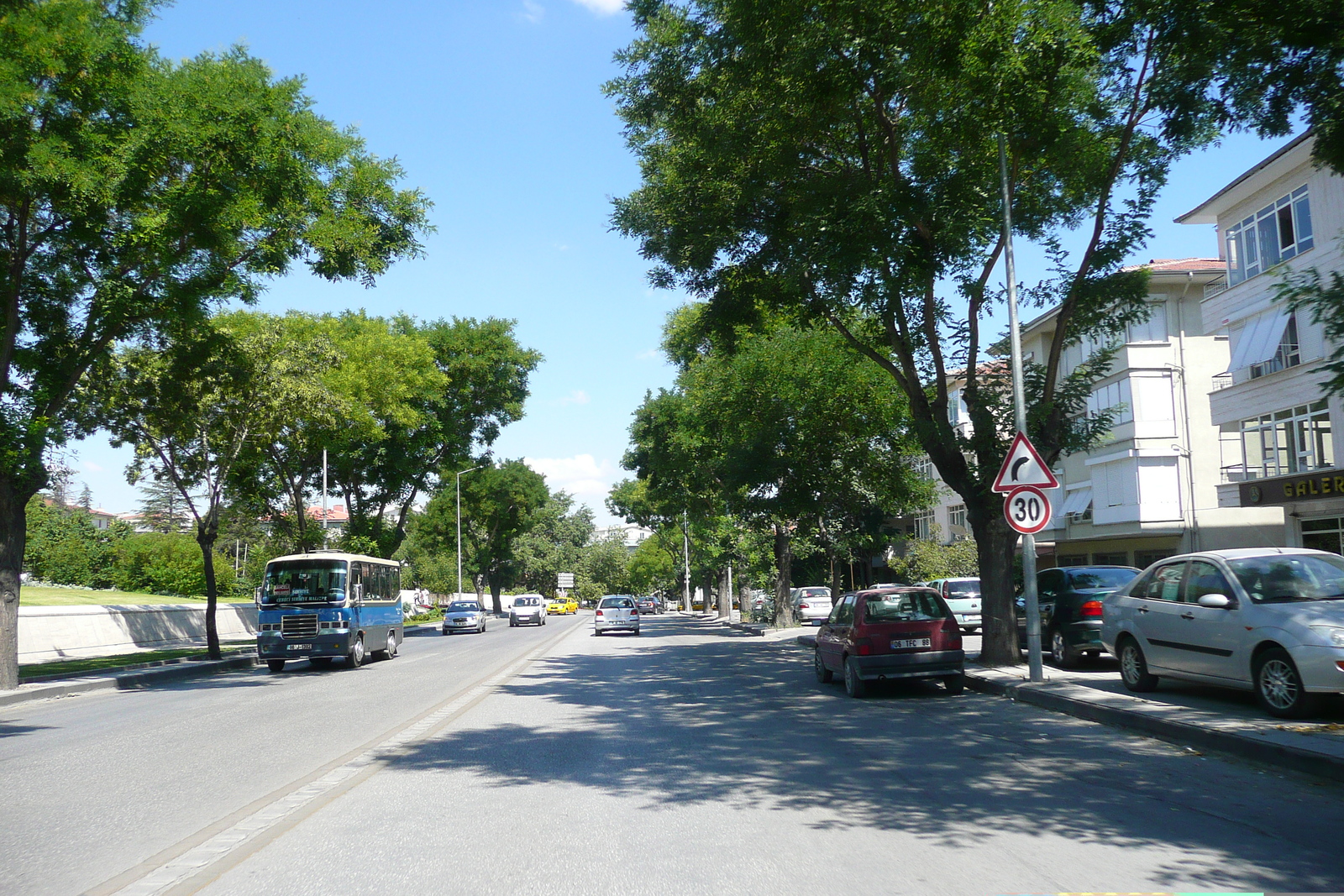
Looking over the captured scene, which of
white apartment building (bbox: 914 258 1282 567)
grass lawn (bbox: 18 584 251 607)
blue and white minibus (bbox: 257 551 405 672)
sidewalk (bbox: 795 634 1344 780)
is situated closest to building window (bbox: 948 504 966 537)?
white apartment building (bbox: 914 258 1282 567)

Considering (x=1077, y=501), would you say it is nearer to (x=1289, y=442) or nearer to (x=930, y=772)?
(x=1289, y=442)

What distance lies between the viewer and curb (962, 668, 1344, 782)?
7.66m

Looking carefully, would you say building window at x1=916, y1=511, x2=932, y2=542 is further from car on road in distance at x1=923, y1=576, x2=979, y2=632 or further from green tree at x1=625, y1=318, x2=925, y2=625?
car on road in distance at x1=923, y1=576, x2=979, y2=632

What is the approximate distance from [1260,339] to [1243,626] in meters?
20.5

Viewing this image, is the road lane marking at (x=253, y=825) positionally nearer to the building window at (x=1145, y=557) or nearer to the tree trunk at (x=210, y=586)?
the tree trunk at (x=210, y=586)

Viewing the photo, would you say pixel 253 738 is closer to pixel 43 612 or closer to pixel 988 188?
pixel 988 188

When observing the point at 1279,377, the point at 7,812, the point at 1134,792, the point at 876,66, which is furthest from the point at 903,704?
the point at 1279,377

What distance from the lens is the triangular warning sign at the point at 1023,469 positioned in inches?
549

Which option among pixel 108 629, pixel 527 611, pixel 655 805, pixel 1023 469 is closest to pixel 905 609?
pixel 1023 469

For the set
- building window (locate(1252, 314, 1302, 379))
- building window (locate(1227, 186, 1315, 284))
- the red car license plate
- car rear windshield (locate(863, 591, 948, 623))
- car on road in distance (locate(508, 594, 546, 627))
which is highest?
building window (locate(1227, 186, 1315, 284))

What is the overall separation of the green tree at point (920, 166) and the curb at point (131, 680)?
45.2ft

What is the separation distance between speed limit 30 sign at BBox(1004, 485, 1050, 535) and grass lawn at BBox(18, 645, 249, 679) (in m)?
19.7

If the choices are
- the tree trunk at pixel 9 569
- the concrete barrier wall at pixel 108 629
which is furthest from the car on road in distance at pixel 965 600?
the concrete barrier wall at pixel 108 629

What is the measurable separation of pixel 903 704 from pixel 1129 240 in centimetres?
767
